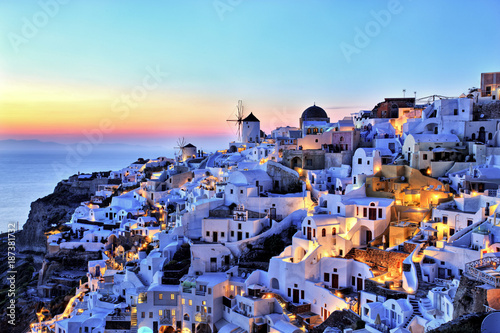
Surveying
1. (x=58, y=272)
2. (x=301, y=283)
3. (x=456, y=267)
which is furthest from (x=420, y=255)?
(x=58, y=272)

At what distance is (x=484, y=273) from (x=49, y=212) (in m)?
41.1

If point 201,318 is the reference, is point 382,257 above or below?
above

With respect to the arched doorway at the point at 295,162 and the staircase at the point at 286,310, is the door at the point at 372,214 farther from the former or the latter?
the arched doorway at the point at 295,162

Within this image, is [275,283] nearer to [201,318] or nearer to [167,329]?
[201,318]

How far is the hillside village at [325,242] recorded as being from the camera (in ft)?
54.9

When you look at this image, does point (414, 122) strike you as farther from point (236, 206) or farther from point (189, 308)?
point (189, 308)

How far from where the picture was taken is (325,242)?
20.5m

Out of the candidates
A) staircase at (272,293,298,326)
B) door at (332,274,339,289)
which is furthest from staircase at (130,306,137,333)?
door at (332,274,339,289)

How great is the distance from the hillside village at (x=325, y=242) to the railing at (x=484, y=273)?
0.04 m

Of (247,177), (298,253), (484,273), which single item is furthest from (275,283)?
(484,273)

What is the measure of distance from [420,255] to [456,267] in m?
1.51

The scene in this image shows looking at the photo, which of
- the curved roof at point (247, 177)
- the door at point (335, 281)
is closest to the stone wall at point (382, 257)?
the door at point (335, 281)

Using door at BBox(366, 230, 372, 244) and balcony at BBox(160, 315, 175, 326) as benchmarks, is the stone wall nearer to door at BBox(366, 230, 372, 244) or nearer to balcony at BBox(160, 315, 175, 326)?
door at BBox(366, 230, 372, 244)

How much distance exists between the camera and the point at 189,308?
20.8 metres
